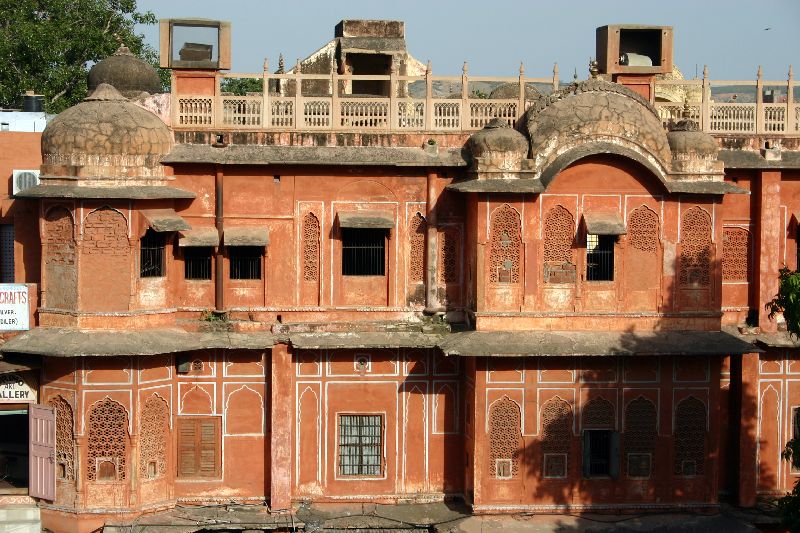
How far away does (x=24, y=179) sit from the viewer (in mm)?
20922

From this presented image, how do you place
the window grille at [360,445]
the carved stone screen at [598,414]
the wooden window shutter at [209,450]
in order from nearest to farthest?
the carved stone screen at [598,414]
the wooden window shutter at [209,450]
the window grille at [360,445]

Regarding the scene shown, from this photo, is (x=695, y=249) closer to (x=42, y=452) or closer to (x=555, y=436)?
(x=555, y=436)

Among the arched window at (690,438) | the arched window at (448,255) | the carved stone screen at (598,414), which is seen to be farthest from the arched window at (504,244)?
the arched window at (690,438)

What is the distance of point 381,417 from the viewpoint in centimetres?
2030

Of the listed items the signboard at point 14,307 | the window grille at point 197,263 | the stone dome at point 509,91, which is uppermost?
the stone dome at point 509,91

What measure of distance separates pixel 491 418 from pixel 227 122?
244 inches

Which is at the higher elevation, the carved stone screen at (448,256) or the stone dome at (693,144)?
the stone dome at (693,144)

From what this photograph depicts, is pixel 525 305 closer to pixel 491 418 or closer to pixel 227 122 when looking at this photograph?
pixel 491 418

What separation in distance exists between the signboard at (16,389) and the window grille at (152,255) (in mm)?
2361

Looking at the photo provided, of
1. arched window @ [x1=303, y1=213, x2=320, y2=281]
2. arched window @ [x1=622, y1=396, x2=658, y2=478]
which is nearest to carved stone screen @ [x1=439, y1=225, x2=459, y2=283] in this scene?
arched window @ [x1=303, y1=213, x2=320, y2=281]

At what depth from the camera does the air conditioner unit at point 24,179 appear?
2088cm

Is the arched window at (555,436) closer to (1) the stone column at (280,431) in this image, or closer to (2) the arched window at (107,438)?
(1) the stone column at (280,431)

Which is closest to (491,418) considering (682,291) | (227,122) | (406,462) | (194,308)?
(406,462)

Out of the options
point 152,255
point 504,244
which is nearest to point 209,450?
point 152,255
